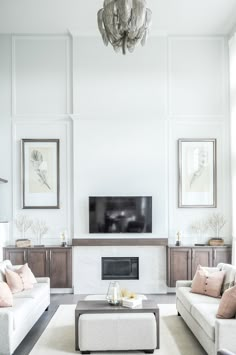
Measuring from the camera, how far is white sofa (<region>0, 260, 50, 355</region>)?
4.38 metres

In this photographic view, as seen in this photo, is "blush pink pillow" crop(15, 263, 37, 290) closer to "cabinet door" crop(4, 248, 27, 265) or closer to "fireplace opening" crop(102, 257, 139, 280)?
"cabinet door" crop(4, 248, 27, 265)

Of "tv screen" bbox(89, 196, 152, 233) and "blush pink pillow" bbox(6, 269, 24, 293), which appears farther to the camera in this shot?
"tv screen" bbox(89, 196, 152, 233)

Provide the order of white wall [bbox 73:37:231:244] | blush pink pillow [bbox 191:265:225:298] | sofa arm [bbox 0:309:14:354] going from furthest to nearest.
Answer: white wall [bbox 73:37:231:244] < blush pink pillow [bbox 191:265:225:298] < sofa arm [bbox 0:309:14:354]

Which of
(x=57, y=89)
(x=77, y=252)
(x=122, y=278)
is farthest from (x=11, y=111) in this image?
(x=122, y=278)

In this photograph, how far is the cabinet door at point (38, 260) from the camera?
764 cm

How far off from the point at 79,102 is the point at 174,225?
2.82 m

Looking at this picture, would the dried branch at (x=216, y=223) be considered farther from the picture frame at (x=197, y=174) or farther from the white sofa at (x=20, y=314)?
the white sofa at (x=20, y=314)

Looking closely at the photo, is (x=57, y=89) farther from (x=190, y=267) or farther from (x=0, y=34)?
(x=190, y=267)

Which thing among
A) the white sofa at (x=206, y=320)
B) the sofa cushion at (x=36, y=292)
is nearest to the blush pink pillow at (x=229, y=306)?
the white sofa at (x=206, y=320)

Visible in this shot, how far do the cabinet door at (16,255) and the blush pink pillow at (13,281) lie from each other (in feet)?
6.05

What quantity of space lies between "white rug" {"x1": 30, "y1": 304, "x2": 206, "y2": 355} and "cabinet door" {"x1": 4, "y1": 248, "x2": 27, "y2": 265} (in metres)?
1.70

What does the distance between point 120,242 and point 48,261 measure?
1286mm

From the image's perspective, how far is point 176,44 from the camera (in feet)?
27.2

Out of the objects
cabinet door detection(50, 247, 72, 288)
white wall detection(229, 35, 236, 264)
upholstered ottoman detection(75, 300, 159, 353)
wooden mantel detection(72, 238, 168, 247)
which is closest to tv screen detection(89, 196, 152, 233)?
wooden mantel detection(72, 238, 168, 247)
